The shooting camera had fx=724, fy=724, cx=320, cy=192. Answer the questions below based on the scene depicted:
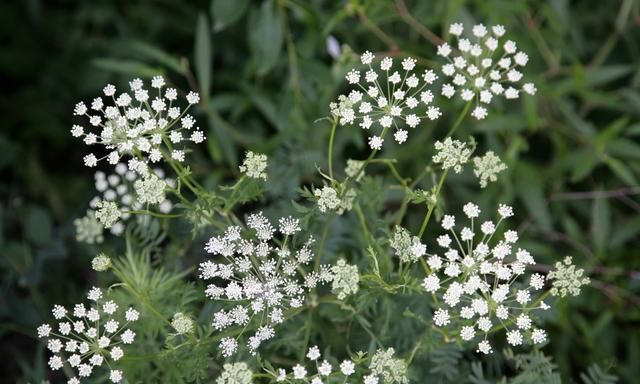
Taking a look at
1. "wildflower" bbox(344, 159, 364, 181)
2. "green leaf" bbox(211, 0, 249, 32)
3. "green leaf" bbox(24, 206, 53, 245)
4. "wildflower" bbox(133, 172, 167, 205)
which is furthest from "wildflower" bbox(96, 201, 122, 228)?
"green leaf" bbox(24, 206, 53, 245)

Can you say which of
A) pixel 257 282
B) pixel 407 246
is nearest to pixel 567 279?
pixel 407 246

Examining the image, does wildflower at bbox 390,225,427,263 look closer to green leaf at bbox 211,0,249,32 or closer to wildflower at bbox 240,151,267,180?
wildflower at bbox 240,151,267,180

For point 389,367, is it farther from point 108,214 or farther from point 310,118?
point 310,118

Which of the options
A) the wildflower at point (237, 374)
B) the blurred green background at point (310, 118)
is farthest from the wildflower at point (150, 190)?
the blurred green background at point (310, 118)

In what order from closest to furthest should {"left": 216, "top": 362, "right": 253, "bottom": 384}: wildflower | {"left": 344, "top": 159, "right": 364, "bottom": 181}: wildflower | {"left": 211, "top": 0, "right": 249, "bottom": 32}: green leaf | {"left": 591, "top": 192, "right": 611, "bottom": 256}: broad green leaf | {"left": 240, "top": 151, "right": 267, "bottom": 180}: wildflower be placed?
{"left": 216, "top": 362, "right": 253, "bottom": 384}: wildflower → {"left": 240, "top": 151, "right": 267, "bottom": 180}: wildflower → {"left": 344, "top": 159, "right": 364, "bottom": 181}: wildflower → {"left": 211, "top": 0, "right": 249, "bottom": 32}: green leaf → {"left": 591, "top": 192, "right": 611, "bottom": 256}: broad green leaf

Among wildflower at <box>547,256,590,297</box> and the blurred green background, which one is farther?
the blurred green background

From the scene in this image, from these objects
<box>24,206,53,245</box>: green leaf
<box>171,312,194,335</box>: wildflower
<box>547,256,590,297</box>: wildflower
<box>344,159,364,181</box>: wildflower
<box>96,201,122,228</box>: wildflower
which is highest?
<box>24,206,53,245</box>: green leaf

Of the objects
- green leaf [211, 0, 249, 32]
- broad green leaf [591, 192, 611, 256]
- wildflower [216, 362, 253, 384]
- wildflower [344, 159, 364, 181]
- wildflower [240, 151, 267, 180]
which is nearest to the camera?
wildflower [216, 362, 253, 384]
